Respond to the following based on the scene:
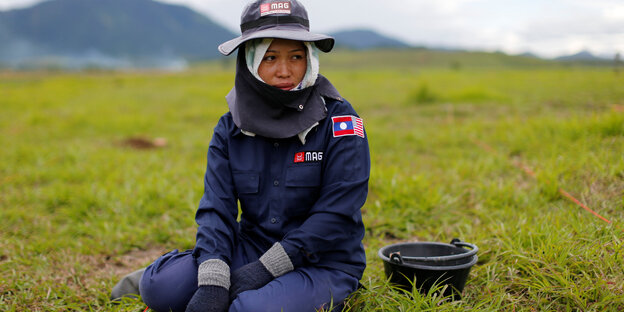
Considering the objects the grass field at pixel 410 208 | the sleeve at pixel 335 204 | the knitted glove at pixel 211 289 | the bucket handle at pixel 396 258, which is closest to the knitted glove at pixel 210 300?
the knitted glove at pixel 211 289

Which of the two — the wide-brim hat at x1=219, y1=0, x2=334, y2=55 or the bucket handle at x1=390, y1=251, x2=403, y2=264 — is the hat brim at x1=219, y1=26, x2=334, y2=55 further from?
the bucket handle at x1=390, y1=251, x2=403, y2=264

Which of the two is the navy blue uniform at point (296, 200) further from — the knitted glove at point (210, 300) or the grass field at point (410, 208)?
the grass field at point (410, 208)

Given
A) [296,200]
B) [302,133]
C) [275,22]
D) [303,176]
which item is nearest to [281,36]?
[275,22]

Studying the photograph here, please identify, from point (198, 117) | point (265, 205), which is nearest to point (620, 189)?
point (265, 205)

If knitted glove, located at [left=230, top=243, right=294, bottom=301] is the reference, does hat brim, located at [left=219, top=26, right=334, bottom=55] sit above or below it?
above

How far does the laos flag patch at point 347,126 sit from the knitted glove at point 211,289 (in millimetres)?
805

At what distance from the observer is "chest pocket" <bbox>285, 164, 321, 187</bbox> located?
2.13 meters

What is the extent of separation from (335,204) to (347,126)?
0.39 m

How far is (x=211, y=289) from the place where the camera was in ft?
6.00

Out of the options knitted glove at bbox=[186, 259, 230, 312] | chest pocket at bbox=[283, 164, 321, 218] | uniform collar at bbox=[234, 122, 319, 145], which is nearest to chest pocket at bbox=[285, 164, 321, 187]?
chest pocket at bbox=[283, 164, 321, 218]

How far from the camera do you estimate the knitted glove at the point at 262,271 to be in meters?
1.90

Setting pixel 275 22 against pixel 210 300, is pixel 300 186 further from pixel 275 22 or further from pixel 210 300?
pixel 275 22

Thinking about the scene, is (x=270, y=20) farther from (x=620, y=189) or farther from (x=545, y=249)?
(x=620, y=189)

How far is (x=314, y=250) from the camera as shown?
200cm
